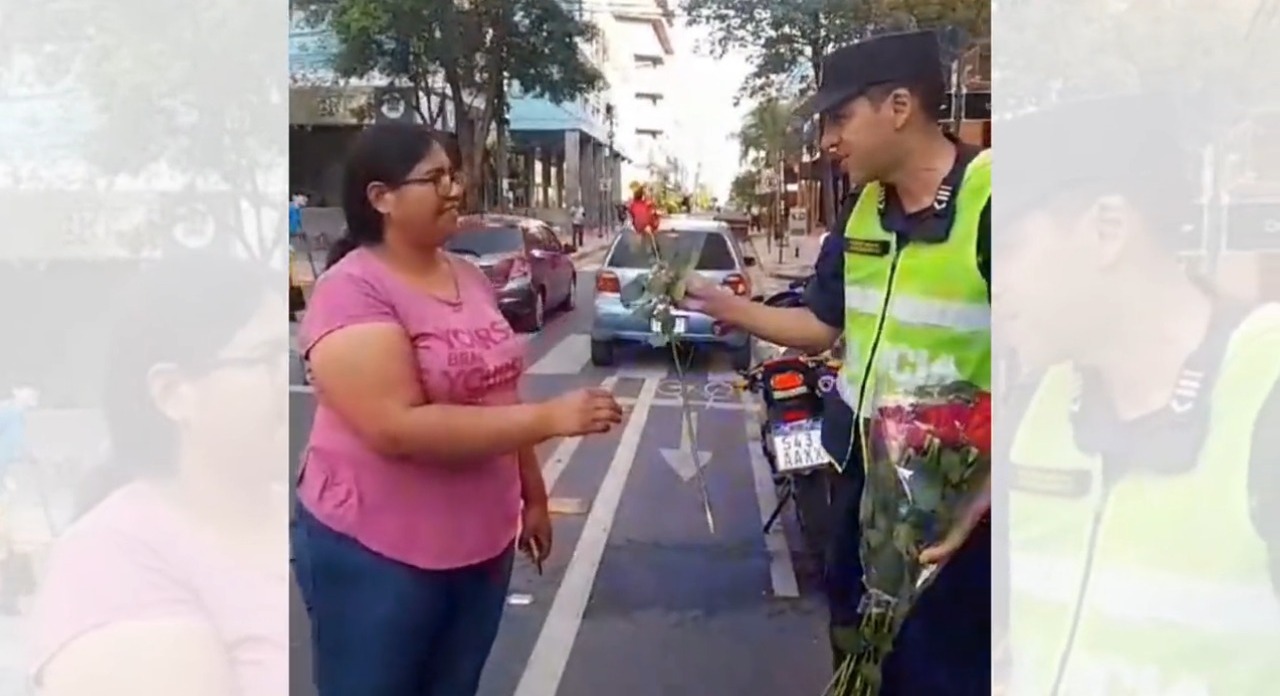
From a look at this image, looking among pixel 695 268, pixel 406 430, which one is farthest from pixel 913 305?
pixel 406 430

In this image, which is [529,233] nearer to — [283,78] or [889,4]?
[283,78]

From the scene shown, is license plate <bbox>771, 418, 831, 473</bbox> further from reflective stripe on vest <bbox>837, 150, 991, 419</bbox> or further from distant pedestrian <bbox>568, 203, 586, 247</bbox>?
distant pedestrian <bbox>568, 203, 586, 247</bbox>

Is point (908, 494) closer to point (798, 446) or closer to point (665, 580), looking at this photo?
point (798, 446)

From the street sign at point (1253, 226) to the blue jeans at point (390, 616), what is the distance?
3.52 ft

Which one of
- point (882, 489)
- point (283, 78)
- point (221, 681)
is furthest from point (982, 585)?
point (283, 78)

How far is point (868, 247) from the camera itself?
218cm

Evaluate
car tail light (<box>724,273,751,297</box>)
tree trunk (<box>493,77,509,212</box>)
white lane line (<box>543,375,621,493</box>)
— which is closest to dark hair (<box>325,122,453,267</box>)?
tree trunk (<box>493,77,509,212</box>)

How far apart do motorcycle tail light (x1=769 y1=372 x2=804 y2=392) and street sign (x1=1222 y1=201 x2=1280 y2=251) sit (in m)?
0.71

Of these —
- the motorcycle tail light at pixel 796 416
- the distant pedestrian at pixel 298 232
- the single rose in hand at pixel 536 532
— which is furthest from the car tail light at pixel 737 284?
the distant pedestrian at pixel 298 232

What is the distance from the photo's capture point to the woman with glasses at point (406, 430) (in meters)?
1.92

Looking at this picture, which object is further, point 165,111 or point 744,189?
point 744,189

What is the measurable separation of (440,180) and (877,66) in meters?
0.65

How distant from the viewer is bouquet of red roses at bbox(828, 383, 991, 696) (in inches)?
83.2

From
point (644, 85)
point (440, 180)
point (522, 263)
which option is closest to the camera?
point (440, 180)
